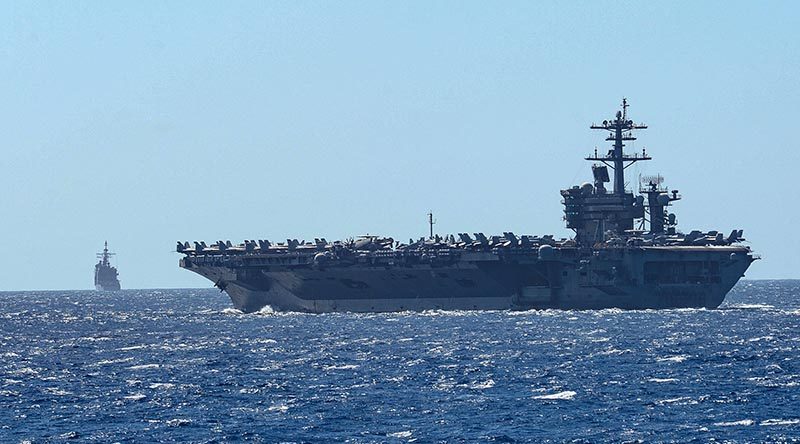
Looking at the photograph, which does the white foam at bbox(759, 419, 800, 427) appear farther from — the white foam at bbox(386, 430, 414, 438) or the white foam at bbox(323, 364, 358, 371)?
the white foam at bbox(323, 364, 358, 371)

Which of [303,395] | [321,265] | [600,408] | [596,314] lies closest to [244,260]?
[321,265]

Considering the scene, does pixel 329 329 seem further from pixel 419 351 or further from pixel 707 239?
pixel 707 239

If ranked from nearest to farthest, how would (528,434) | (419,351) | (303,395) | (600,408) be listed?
(528,434), (600,408), (303,395), (419,351)

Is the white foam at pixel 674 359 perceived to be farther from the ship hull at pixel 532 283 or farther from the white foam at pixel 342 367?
the ship hull at pixel 532 283

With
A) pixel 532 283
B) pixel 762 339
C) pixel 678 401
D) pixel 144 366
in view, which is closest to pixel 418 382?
pixel 678 401

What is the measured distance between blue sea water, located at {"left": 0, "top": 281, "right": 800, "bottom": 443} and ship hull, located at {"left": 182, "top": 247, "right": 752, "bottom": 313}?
168 inches

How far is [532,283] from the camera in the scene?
90.4m

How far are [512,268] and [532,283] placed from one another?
5.98 ft

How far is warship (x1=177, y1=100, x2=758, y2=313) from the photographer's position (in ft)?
290

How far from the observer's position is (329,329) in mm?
79125

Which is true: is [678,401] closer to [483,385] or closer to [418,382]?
[483,385]

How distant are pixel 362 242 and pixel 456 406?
51811mm

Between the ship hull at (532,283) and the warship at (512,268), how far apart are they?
0.06m

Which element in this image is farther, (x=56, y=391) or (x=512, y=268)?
(x=512, y=268)
